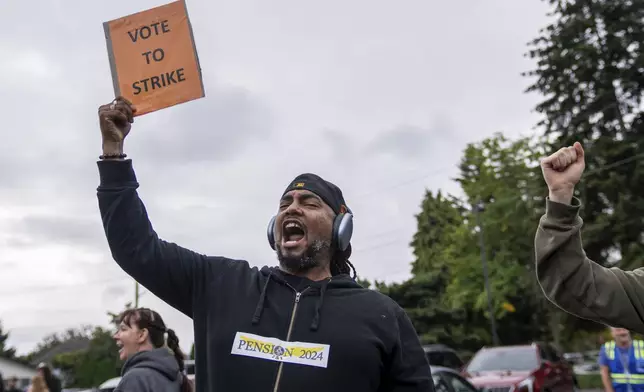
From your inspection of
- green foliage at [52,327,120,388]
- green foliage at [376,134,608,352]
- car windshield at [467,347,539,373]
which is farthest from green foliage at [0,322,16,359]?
car windshield at [467,347,539,373]

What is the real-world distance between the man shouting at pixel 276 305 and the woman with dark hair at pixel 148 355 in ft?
3.87

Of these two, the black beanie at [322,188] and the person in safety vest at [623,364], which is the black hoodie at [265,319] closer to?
the black beanie at [322,188]

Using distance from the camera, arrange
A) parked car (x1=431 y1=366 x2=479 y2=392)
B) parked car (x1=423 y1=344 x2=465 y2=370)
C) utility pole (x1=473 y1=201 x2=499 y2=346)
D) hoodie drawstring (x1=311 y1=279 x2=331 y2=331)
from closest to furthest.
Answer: hoodie drawstring (x1=311 y1=279 x2=331 y2=331) → parked car (x1=431 y1=366 x2=479 y2=392) → parked car (x1=423 y1=344 x2=465 y2=370) → utility pole (x1=473 y1=201 x2=499 y2=346)

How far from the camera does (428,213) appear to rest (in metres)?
69.9

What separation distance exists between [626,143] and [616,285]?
24853 mm

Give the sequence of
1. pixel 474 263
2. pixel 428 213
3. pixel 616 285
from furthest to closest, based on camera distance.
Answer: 1. pixel 428 213
2. pixel 474 263
3. pixel 616 285

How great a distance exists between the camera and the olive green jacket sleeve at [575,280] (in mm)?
2311

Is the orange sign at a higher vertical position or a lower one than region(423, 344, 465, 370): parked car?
higher

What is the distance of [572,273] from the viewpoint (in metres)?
2.31

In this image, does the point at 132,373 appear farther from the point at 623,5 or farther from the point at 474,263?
the point at 474,263

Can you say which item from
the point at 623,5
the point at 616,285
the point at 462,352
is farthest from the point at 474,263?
the point at 616,285

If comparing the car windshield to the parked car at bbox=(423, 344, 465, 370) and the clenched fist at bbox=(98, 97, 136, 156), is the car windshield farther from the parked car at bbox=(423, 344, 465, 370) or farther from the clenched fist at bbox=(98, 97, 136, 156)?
the clenched fist at bbox=(98, 97, 136, 156)

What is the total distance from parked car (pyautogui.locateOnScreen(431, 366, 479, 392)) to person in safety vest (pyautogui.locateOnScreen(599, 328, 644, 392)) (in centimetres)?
214

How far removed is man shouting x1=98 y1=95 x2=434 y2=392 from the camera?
102 inches
